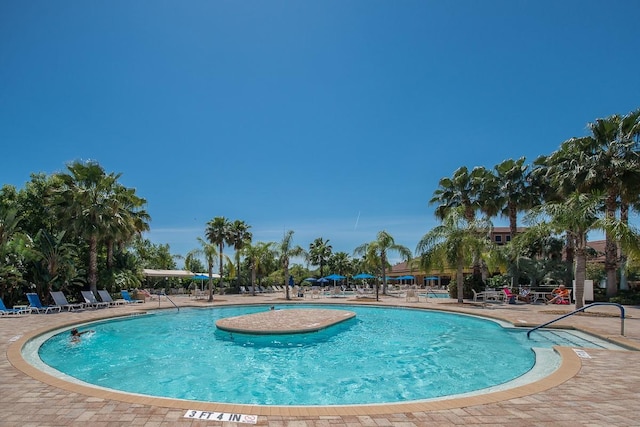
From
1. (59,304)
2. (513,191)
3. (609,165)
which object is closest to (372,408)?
(59,304)

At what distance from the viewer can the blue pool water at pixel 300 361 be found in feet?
24.4

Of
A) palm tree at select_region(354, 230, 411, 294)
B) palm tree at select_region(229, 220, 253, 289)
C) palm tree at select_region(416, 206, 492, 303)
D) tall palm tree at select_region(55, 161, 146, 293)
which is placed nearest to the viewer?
tall palm tree at select_region(55, 161, 146, 293)

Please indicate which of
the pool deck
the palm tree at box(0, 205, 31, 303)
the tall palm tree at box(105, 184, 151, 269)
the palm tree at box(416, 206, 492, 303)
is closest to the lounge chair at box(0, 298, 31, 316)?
the palm tree at box(0, 205, 31, 303)

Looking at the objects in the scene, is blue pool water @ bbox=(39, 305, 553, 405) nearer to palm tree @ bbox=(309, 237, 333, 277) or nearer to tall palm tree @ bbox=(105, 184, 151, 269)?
tall palm tree @ bbox=(105, 184, 151, 269)

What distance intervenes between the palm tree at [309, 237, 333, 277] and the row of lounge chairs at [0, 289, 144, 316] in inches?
1311

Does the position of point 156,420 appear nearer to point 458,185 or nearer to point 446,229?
point 446,229

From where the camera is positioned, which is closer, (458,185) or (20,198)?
(20,198)

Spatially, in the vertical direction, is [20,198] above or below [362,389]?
above

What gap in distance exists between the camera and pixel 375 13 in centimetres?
1286

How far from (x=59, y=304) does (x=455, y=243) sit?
2175 cm

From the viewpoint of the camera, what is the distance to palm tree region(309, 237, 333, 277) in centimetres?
5497

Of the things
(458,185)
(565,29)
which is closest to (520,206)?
(458,185)

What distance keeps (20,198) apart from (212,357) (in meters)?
21.6

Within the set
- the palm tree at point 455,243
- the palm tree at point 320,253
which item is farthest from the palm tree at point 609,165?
the palm tree at point 320,253
